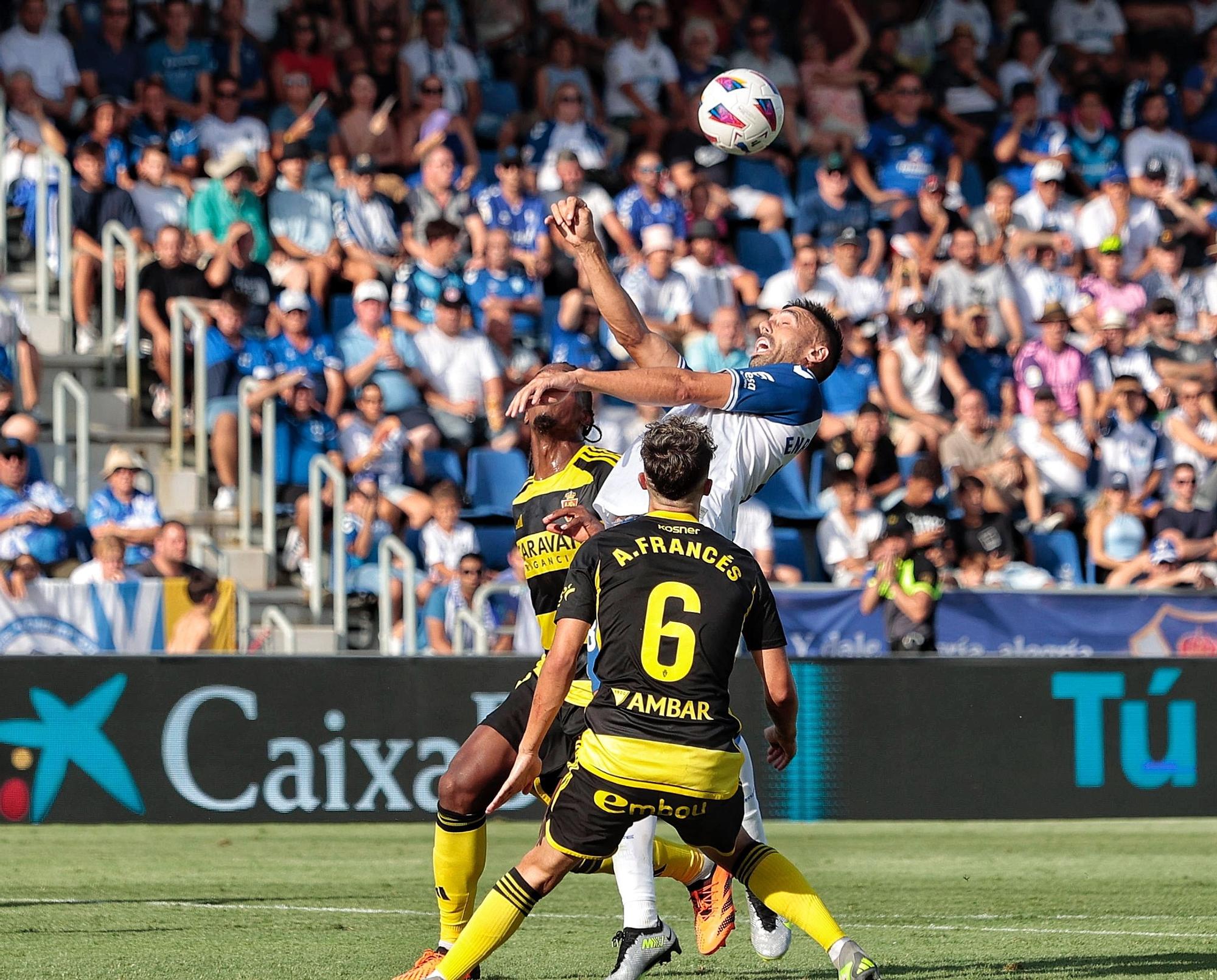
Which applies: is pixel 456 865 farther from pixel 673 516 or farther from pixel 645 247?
pixel 645 247

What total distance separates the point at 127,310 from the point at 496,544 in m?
3.43

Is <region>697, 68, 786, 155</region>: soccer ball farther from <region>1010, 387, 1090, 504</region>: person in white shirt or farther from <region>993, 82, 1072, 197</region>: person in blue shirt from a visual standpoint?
<region>993, 82, 1072, 197</region>: person in blue shirt

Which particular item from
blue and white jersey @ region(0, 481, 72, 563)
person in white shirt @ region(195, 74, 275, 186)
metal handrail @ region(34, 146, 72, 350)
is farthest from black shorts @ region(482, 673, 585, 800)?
person in white shirt @ region(195, 74, 275, 186)

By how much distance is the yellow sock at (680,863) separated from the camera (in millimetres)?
7078

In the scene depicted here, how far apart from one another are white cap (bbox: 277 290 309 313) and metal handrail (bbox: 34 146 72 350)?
1672mm

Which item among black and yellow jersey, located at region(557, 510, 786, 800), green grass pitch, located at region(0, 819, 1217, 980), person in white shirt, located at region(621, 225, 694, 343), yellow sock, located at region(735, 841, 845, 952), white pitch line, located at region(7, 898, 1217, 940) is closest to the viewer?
black and yellow jersey, located at region(557, 510, 786, 800)

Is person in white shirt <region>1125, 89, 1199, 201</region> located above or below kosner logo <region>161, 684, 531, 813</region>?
above

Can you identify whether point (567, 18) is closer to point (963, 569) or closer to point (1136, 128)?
point (1136, 128)

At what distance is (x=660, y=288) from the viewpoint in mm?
16906

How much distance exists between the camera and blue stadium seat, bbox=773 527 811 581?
15.3 meters

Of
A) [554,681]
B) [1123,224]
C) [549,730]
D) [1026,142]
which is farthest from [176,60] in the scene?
[554,681]

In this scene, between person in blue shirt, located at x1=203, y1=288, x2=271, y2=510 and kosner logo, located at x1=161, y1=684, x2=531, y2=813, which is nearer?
kosner logo, located at x1=161, y1=684, x2=531, y2=813

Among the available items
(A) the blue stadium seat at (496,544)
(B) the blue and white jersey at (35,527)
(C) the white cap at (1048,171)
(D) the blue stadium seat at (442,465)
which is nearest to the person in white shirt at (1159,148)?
(C) the white cap at (1048,171)

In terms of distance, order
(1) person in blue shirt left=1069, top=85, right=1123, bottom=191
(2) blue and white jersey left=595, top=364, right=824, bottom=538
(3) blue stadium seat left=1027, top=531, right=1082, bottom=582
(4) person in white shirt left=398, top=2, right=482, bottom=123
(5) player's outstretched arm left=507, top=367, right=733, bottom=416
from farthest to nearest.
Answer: (1) person in blue shirt left=1069, top=85, right=1123, bottom=191
(4) person in white shirt left=398, top=2, right=482, bottom=123
(3) blue stadium seat left=1027, top=531, right=1082, bottom=582
(2) blue and white jersey left=595, top=364, right=824, bottom=538
(5) player's outstretched arm left=507, top=367, right=733, bottom=416
